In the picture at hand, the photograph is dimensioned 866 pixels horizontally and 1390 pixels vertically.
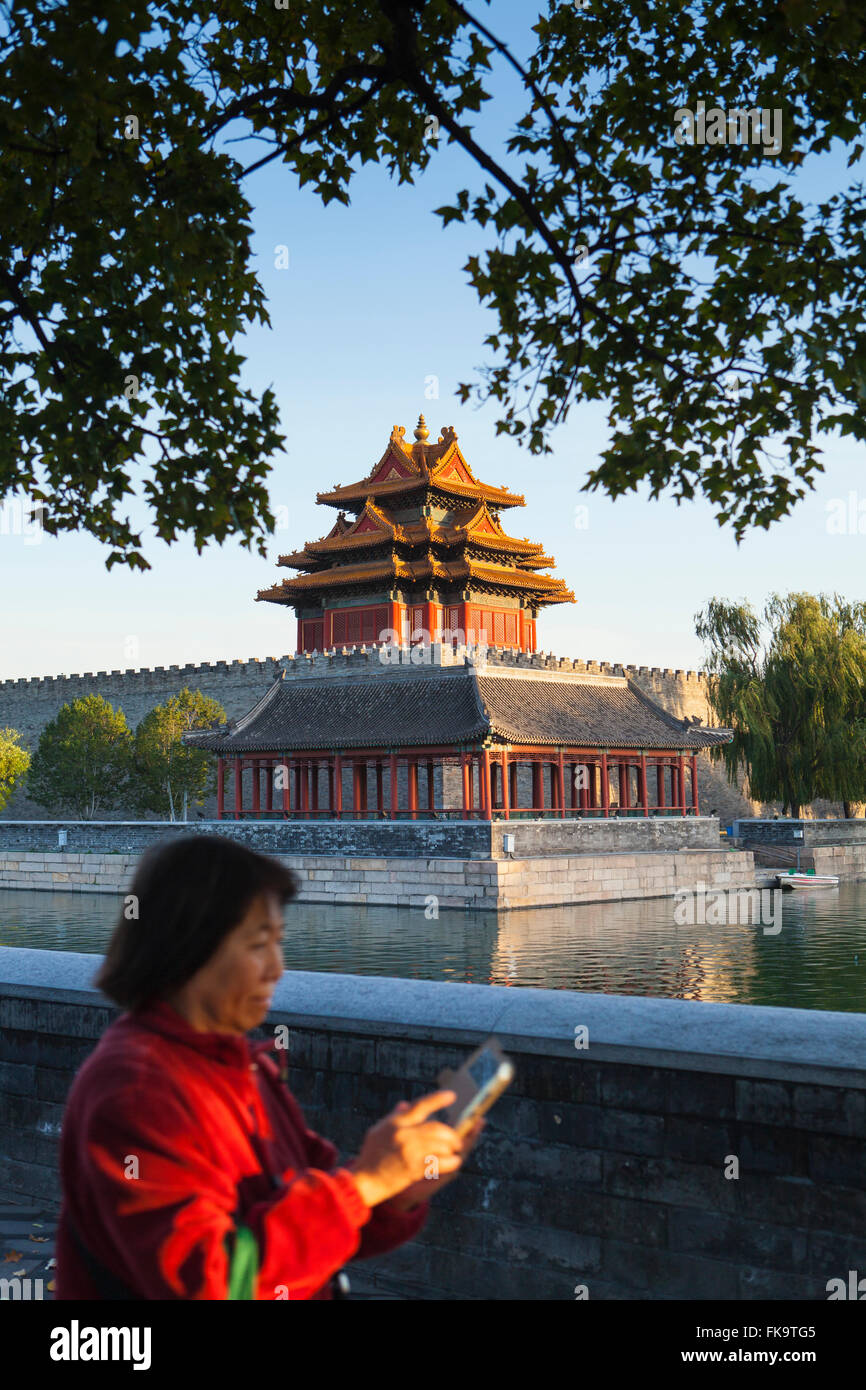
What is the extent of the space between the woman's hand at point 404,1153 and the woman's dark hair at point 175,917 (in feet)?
1.05

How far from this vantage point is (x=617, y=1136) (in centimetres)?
339

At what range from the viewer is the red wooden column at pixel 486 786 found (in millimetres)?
26656

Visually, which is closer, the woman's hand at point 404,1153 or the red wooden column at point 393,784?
the woman's hand at point 404,1153

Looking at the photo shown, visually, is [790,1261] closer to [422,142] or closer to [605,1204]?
[605,1204]

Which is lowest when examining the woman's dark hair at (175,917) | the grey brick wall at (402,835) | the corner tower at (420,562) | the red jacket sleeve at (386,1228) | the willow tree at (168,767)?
the grey brick wall at (402,835)

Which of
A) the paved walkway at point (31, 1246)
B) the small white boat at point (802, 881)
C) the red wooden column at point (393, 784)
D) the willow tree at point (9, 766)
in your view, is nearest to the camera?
the paved walkway at point (31, 1246)

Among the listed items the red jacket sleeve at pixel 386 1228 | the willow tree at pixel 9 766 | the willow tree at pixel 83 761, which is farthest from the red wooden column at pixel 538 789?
the red jacket sleeve at pixel 386 1228

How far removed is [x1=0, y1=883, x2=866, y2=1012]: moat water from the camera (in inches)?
616

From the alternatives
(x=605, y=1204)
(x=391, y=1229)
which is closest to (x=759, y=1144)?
(x=605, y=1204)

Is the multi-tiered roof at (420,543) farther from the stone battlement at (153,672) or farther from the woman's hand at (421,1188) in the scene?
the woman's hand at (421,1188)

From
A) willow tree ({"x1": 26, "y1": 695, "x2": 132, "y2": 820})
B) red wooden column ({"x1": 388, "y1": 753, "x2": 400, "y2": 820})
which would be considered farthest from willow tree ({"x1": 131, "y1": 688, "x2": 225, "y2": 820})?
red wooden column ({"x1": 388, "y1": 753, "x2": 400, "y2": 820})

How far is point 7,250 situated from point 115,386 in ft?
2.07

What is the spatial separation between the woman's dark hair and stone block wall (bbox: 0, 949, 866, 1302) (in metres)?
2.12

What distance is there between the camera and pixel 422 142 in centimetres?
540
